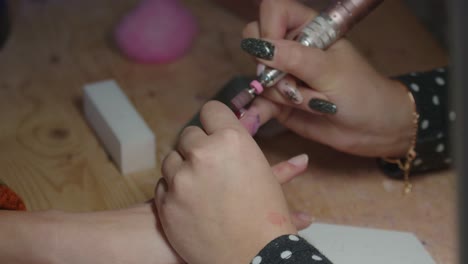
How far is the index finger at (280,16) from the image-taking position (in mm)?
793

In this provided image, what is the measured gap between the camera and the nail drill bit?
2.52ft

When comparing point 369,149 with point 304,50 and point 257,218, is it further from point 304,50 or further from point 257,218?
point 257,218

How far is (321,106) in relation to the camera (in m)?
0.79

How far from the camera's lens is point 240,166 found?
2.04 ft

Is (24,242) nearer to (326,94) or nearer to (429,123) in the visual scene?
(326,94)

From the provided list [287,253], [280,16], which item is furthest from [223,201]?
[280,16]

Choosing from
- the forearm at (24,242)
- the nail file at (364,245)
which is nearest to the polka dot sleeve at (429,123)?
the nail file at (364,245)

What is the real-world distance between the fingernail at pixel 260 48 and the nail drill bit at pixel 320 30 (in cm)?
2

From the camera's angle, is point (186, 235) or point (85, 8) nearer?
point (186, 235)

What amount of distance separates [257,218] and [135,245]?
147 millimetres

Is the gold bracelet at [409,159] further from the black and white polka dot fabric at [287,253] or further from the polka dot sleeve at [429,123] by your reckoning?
the black and white polka dot fabric at [287,253]

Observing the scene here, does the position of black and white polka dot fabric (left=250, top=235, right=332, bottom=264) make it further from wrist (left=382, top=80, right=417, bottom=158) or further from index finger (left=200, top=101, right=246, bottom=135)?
wrist (left=382, top=80, right=417, bottom=158)

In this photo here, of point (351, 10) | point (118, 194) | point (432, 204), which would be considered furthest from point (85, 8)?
point (432, 204)

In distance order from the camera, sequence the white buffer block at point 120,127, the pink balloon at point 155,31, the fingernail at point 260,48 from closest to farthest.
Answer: the fingernail at point 260,48, the white buffer block at point 120,127, the pink balloon at point 155,31
